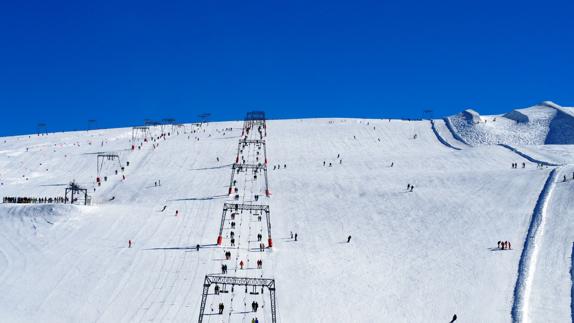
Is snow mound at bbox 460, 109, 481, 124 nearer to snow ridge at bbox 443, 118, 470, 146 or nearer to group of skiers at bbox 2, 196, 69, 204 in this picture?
snow ridge at bbox 443, 118, 470, 146

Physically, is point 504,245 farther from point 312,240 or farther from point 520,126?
point 520,126

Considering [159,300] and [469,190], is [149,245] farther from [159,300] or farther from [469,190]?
[469,190]

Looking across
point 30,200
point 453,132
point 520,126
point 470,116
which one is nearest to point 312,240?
point 30,200

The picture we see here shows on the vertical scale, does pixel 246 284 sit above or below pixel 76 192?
below

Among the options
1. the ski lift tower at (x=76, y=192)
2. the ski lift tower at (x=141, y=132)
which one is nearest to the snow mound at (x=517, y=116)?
the ski lift tower at (x=141, y=132)

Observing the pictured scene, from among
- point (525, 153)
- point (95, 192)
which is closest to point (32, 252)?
point (95, 192)

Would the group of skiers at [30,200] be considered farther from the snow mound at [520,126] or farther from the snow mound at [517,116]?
the snow mound at [517,116]

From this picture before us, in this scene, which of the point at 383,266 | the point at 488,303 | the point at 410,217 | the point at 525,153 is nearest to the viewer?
the point at 488,303
